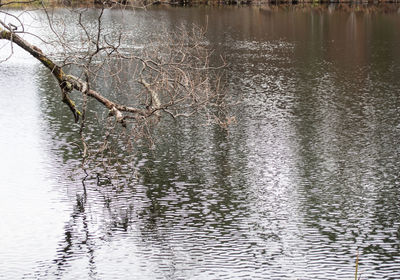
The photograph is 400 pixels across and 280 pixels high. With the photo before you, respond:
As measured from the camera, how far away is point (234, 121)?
72.8ft

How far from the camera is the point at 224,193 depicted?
15.5m

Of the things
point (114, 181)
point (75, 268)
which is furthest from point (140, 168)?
point (75, 268)

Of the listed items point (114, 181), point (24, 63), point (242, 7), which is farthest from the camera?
point (242, 7)

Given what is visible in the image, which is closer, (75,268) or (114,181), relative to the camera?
(75,268)

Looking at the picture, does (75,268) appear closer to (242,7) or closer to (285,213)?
(285,213)

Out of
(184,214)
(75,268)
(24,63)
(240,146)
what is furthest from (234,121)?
(24,63)

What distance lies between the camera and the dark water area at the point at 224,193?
1198cm

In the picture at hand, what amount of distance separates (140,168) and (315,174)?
177 inches

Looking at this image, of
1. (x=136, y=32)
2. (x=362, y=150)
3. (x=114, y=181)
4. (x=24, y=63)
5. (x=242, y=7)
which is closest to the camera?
(x=114, y=181)

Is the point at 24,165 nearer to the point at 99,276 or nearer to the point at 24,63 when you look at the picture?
the point at 99,276

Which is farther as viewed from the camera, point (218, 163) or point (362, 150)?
point (362, 150)

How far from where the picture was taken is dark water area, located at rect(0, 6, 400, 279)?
1198 centimetres

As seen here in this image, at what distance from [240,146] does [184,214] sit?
18.8 ft

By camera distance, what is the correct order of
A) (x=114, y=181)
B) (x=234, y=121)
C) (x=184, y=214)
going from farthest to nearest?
(x=234, y=121)
(x=114, y=181)
(x=184, y=214)
